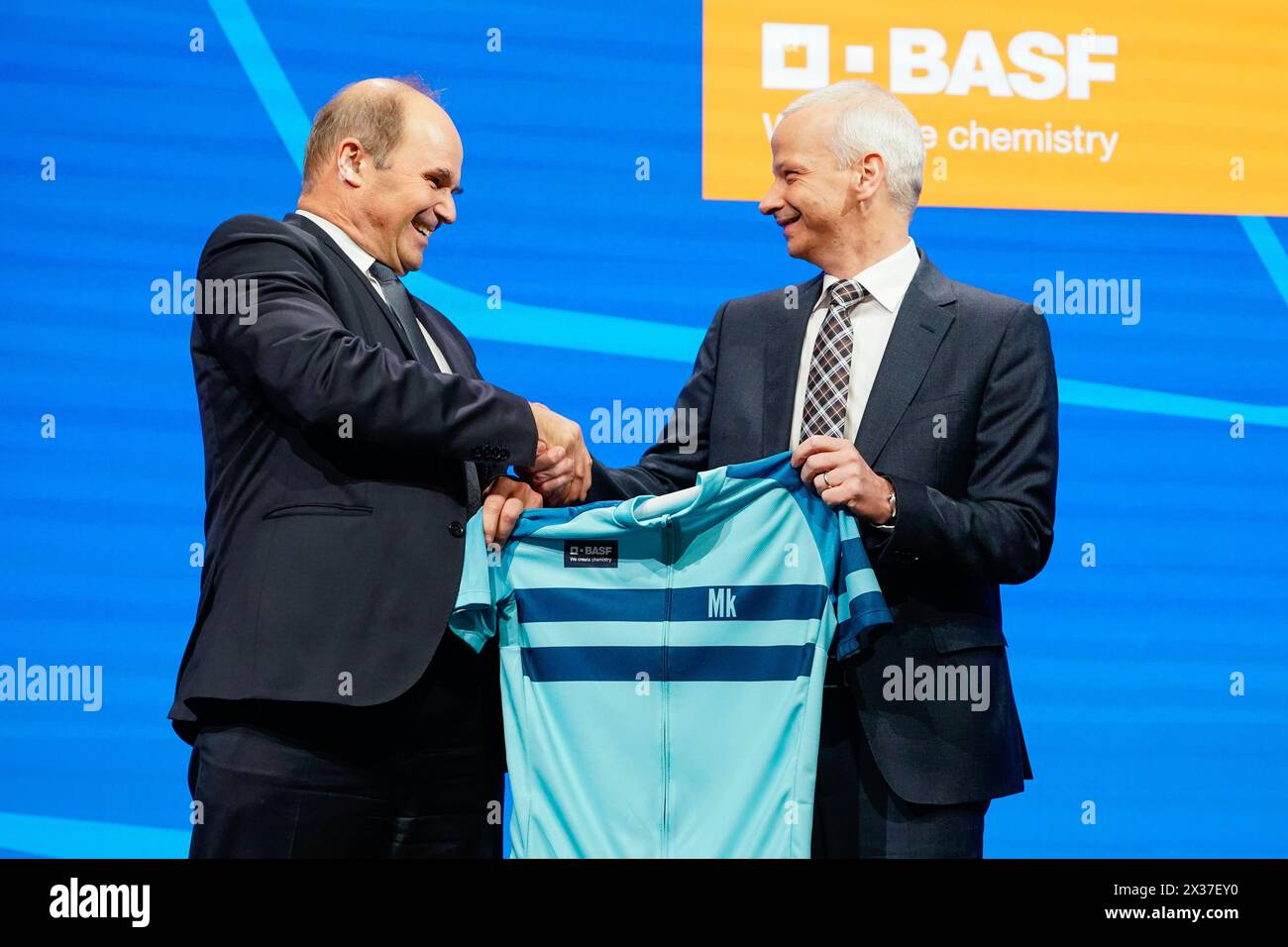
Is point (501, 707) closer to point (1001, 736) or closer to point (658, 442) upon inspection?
point (658, 442)

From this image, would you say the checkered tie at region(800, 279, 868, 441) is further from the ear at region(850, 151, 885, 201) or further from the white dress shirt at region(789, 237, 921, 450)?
the ear at region(850, 151, 885, 201)

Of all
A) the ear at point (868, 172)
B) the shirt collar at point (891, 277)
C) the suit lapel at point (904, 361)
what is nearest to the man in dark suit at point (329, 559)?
the suit lapel at point (904, 361)

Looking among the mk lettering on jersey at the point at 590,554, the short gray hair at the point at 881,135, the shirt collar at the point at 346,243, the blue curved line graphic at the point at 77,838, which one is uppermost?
the short gray hair at the point at 881,135

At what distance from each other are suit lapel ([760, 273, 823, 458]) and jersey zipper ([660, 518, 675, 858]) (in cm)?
27

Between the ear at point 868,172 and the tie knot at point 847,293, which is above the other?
the ear at point 868,172

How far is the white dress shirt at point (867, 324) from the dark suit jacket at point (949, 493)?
0.08 ft

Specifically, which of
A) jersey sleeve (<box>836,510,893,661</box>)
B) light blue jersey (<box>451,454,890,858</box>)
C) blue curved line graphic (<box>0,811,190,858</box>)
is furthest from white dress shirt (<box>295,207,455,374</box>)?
blue curved line graphic (<box>0,811,190,858</box>)

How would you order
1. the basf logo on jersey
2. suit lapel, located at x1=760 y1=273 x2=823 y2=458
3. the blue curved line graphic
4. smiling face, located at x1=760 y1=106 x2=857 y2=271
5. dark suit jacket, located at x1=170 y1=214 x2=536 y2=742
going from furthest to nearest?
the basf logo on jersey → the blue curved line graphic → smiling face, located at x1=760 y1=106 x2=857 y2=271 → suit lapel, located at x1=760 y1=273 x2=823 y2=458 → dark suit jacket, located at x1=170 y1=214 x2=536 y2=742

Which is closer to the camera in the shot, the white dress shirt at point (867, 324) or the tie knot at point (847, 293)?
the white dress shirt at point (867, 324)

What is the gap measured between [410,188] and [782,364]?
723mm

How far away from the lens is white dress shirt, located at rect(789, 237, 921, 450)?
2.46 m

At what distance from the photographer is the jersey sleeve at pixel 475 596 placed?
221 cm

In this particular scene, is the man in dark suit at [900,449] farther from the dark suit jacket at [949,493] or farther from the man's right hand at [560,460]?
the man's right hand at [560,460]

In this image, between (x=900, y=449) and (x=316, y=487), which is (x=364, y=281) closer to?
(x=316, y=487)
